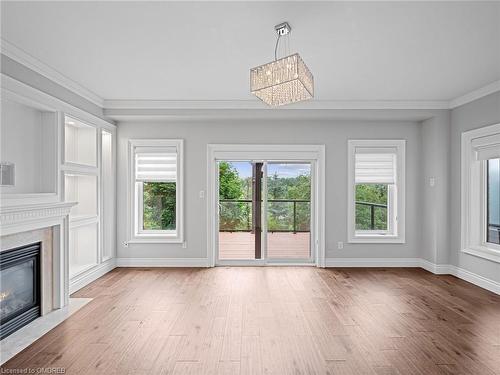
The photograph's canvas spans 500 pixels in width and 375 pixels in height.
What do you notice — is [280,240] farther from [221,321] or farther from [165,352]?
[165,352]

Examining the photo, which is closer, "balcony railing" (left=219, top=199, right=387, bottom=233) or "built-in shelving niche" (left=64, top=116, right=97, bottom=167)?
"built-in shelving niche" (left=64, top=116, right=97, bottom=167)

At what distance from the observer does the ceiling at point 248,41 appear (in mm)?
2590

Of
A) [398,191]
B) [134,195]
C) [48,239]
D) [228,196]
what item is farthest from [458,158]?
[48,239]

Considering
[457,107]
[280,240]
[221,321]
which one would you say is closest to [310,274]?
[280,240]

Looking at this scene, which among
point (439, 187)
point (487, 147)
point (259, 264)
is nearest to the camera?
point (487, 147)

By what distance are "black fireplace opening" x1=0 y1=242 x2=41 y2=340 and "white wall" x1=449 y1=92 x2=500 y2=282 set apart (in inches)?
215

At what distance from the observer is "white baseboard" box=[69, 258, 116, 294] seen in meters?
4.44

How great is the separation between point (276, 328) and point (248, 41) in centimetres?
270

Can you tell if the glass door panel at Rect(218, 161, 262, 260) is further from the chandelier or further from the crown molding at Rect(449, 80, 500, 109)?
the crown molding at Rect(449, 80, 500, 109)

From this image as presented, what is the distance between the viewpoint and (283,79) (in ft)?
9.06

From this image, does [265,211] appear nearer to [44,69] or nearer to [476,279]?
[476,279]

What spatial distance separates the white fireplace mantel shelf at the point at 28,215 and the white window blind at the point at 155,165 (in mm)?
1983

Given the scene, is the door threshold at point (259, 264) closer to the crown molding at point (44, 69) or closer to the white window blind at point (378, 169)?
the white window blind at point (378, 169)

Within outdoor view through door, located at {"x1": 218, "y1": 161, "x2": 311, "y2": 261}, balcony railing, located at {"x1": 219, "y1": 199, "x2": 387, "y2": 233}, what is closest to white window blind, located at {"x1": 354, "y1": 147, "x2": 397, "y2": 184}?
balcony railing, located at {"x1": 219, "y1": 199, "x2": 387, "y2": 233}
